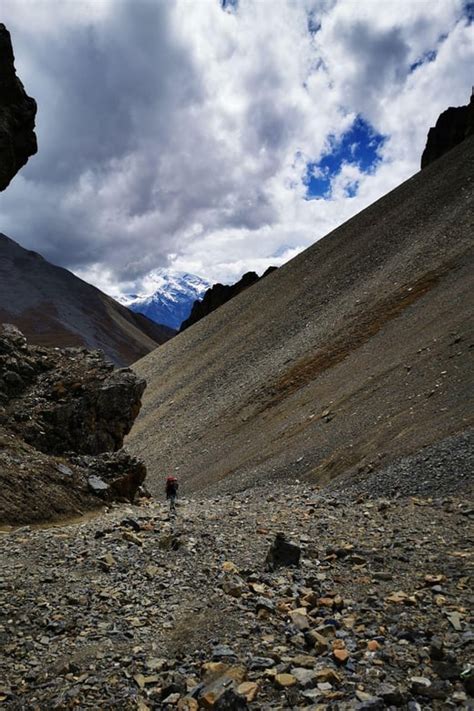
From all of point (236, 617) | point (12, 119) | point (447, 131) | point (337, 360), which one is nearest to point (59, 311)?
point (447, 131)

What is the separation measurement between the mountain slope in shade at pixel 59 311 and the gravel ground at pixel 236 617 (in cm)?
12595

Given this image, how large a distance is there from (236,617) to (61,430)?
12.1m

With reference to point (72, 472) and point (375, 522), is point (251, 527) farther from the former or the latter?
point (72, 472)

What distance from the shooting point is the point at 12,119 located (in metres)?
20.3

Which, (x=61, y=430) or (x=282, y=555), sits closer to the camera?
(x=282, y=555)

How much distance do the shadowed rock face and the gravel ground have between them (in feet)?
51.5

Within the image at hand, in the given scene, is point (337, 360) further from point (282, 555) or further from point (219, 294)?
point (219, 294)

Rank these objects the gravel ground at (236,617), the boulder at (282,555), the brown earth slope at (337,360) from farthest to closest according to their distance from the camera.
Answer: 1. the brown earth slope at (337,360)
2. the boulder at (282,555)
3. the gravel ground at (236,617)

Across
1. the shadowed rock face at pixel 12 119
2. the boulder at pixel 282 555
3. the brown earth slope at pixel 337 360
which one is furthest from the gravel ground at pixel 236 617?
the shadowed rock face at pixel 12 119

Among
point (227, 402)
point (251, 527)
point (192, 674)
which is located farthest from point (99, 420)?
point (227, 402)

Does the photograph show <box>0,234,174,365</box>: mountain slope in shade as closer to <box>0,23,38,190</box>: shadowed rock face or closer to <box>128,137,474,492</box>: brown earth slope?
<box>128,137,474,492</box>: brown earth slope

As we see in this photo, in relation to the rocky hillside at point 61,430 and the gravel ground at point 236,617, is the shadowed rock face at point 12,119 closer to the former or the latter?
the rocky hillside at point 61,430

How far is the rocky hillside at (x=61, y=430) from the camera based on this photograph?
13680 millimetres

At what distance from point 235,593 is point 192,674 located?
1.96 m
